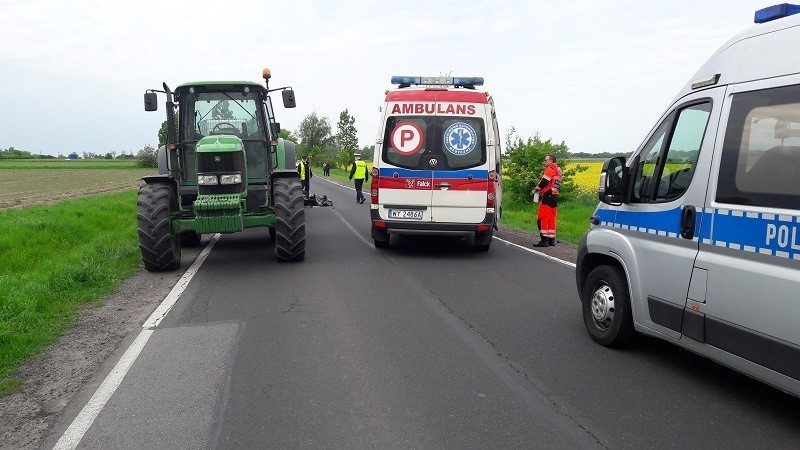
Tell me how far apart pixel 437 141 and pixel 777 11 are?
6807mm

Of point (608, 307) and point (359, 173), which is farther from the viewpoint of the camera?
point (359, 173)

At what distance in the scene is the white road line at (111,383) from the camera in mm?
3968

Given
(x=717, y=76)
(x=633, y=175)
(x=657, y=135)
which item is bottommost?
(x=633, y=175)

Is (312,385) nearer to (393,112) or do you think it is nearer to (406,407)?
(406,407)

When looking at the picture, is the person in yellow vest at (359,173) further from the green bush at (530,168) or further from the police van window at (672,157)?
the police van window at (672,157)

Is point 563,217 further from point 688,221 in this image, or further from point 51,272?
point 688,221

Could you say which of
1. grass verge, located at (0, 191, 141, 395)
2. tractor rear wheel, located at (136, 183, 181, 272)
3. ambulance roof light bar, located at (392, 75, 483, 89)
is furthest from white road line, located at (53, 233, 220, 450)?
ambulance roof light bar, located at (392, 75, 483, 89)

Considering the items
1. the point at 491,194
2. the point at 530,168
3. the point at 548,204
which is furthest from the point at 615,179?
the point at 530,168

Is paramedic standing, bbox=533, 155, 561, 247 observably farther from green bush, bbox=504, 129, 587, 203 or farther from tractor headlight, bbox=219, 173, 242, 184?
green bush, bbox=504, 129, 587, 203

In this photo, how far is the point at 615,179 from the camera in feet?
17.9

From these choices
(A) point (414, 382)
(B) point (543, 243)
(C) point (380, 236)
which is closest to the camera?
(A) point (414, 382)

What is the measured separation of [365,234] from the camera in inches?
564

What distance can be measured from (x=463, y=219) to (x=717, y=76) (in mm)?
6356

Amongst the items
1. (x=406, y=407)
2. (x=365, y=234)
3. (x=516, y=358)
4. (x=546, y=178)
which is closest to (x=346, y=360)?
(x=406, y=407)
